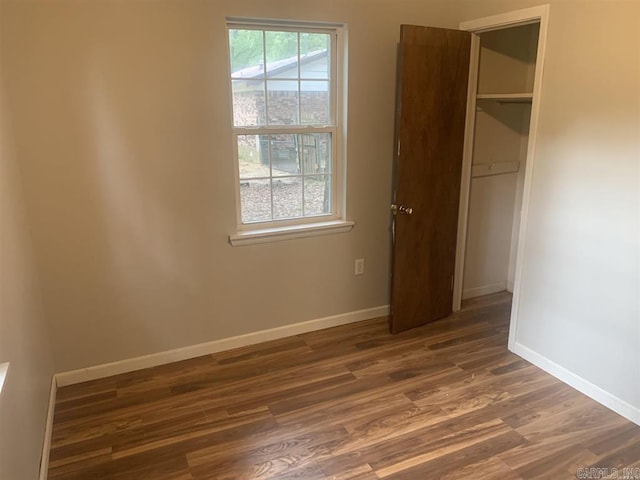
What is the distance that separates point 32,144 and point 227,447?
1.77 meters

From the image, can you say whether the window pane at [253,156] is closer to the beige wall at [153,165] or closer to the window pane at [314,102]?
the beige wall at [153,165]

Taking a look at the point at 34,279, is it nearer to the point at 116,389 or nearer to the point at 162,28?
the point at 116,389

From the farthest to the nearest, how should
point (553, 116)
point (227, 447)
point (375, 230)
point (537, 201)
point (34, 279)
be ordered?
point (375, 230) → point (537, 201) → point (553, 116) → point (34, 279) → point (227, 447)

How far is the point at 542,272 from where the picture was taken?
109 inches

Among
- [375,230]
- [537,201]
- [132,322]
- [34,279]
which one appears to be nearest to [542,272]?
[537,201]

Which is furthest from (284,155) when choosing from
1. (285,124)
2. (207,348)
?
(207,348)

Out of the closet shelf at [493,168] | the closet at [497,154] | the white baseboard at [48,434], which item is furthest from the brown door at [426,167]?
the white baseboard at [48,434]

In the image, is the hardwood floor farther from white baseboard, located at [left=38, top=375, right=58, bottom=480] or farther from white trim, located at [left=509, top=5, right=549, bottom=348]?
white trim, located at [left=509, top=5, right=549, bottom=348]

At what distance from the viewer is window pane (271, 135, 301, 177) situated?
2955mm

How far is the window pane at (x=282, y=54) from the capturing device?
2.80 m

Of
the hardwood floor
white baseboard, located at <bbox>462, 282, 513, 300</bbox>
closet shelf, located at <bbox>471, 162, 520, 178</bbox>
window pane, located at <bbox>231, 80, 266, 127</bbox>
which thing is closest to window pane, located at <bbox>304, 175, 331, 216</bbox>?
window pane, located at <bbox>231, 80, 266, 127</bbox>

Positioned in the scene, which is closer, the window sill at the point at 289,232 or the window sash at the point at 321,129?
the window sash at the point at 321,129

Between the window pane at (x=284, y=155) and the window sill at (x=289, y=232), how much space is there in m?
0.36

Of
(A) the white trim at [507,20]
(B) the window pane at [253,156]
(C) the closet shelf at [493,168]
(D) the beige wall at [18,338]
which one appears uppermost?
(A) the white trim at [507,20]
